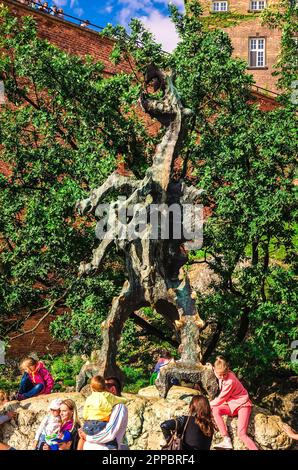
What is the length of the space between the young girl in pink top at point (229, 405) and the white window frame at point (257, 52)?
113 feet

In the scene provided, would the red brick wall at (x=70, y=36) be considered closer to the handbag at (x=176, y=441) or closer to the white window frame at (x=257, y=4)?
the handbag at (x=176, y=441)

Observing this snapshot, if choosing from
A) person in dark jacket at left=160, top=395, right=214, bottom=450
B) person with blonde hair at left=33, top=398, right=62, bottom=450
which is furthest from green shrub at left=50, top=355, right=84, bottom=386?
person in dark jacket at left=160, top=395, right=214, bottom=450

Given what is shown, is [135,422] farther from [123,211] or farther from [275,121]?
[275,121]

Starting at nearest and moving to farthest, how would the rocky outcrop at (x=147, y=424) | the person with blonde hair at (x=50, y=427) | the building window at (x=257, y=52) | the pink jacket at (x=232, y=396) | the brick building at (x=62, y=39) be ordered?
the person with blonde hair at (x=50, y=427) → the pink jacket at (x=232, y=396) → the rocky outcrop at (x=147, y=424) → the brick building at (x=62, y=39) → the building window at (x=257, y=52)

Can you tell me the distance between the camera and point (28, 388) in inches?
397

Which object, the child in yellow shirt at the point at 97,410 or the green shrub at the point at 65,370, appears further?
the green shrub at the point at 65,370

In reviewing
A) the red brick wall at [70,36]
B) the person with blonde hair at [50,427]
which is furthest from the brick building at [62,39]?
the person with blonde hair at [50,427]

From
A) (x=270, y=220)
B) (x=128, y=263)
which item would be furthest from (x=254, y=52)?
(x=128, y=263)

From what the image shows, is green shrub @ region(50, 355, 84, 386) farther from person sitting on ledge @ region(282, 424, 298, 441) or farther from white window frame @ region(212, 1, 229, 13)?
white window frame @ region(212, 1, 229, 13)

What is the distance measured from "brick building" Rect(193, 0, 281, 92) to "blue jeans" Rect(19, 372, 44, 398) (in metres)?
32.9

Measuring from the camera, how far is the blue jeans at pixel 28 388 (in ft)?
32.9

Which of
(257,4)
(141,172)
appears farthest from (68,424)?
(257,4)

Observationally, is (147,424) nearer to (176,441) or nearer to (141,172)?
(176,441)

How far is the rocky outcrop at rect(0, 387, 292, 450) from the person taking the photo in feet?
30.2
